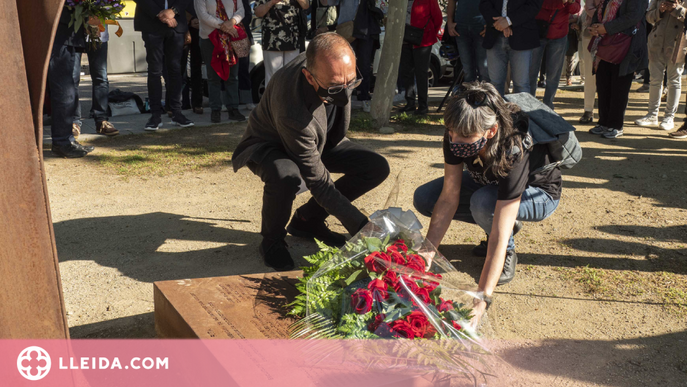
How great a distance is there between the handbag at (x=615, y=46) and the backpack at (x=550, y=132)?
12.9 feet

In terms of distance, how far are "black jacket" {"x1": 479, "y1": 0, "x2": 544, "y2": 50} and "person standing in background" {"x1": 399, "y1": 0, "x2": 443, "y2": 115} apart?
1.39 m

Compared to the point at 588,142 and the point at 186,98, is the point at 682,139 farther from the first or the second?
the point at 186,98

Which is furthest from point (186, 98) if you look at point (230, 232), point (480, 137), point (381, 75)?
point (480, 137)

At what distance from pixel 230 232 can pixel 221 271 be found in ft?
2.19

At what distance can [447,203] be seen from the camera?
3.20 meters

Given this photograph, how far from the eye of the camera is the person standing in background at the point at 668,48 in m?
6.93

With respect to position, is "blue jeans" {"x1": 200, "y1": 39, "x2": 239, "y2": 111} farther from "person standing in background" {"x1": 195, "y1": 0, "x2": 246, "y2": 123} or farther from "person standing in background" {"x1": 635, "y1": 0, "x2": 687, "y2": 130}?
"person standing in background" {"x1": 635, "y1": 0, "x2": 687, "y2": 130}

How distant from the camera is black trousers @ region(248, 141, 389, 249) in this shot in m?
3.69

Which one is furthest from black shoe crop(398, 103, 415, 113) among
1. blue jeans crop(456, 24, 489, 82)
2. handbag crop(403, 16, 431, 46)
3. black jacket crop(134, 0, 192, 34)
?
black jacket crop(134, 0, 192, 34)

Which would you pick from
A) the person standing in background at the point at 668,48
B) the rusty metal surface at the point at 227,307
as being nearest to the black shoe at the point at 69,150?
the rusty metal surface at the point at 227,307

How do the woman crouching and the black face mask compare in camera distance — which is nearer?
the woman crouching

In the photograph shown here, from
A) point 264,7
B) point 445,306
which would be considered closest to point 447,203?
point 445,306

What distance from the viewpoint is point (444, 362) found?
1.95 meters

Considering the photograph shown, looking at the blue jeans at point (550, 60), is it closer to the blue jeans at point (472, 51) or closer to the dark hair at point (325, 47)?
the blue jeans at point (472, 51)
